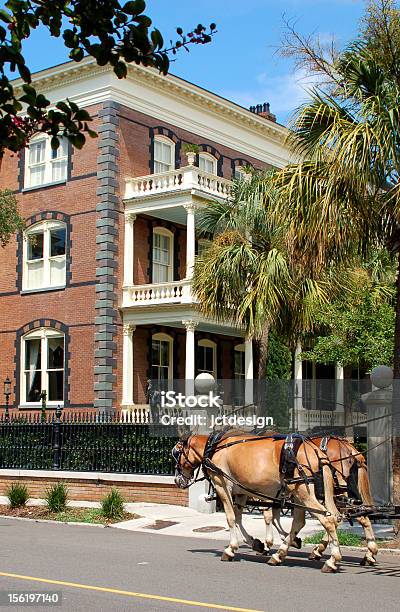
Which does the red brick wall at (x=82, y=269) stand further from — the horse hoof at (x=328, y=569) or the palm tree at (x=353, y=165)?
the horse hoof at (x=328, y=569)

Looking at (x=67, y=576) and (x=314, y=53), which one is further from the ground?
(x=314, y=53)

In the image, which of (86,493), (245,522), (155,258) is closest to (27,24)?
(245,522)

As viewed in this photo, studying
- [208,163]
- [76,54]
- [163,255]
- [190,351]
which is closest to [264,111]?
[208,163]

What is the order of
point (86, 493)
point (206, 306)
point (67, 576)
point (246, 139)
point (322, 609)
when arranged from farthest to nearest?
point (246, 139), point (206, 306), point (86, 493), point (67, 576), point (322, 609)

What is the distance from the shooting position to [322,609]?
8664 mm

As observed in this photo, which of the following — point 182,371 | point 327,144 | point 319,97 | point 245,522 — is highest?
point 319,97

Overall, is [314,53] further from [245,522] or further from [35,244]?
Answer: [35,244]

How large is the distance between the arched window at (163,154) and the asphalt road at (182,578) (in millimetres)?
21355

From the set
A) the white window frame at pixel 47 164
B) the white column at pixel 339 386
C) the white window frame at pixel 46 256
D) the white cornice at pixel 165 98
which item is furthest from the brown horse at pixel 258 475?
the white window frame at pixel 47 164

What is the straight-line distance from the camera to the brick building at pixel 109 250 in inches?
1233

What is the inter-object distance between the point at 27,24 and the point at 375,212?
9435 millimetres

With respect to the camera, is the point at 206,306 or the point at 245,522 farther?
the point at 206,306

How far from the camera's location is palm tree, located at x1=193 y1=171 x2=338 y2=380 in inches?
923

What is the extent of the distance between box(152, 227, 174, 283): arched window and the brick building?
48mm
